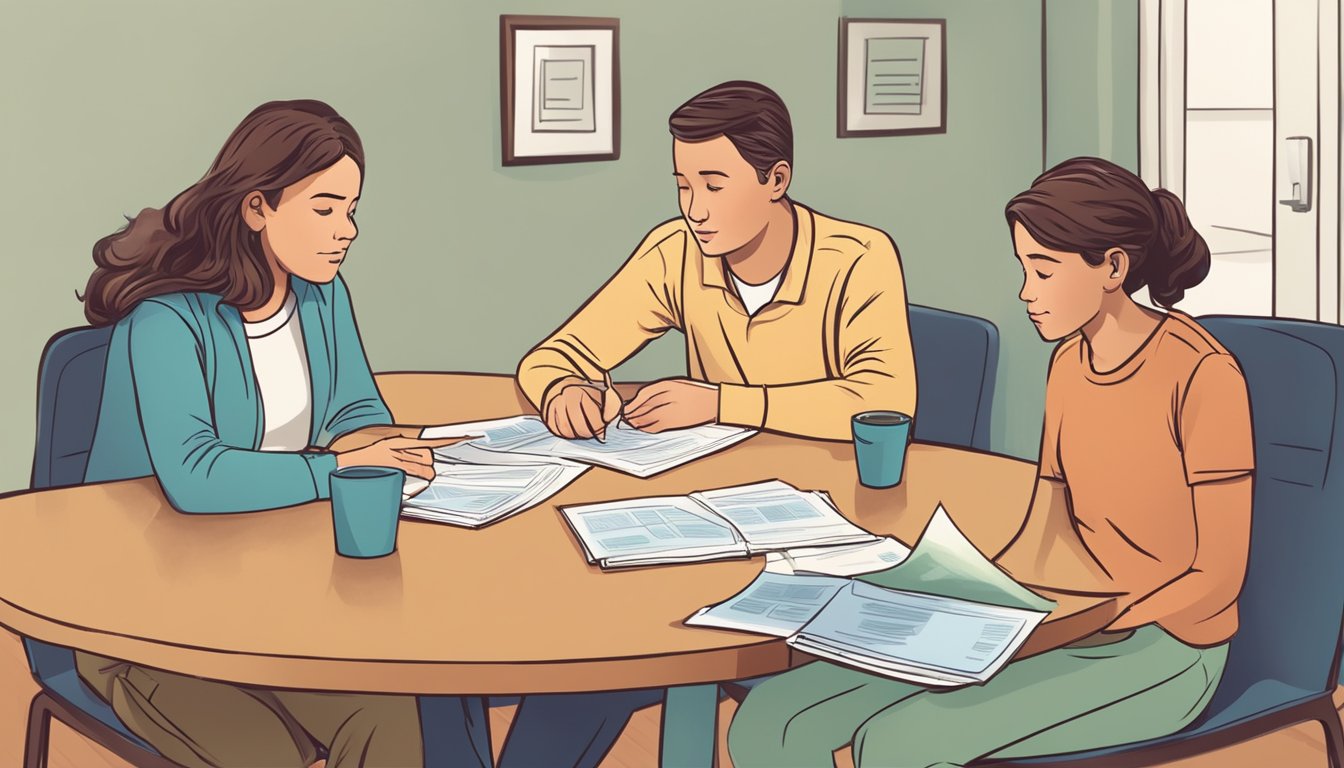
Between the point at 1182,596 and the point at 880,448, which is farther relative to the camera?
the point at 880,448

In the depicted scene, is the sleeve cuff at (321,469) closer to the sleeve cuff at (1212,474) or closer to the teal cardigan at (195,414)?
the teal cardigan at (195,414)

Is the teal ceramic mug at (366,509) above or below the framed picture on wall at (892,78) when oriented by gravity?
below

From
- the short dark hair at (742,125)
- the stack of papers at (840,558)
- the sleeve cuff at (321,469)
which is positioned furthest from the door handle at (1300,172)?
the sleeve cuff at (321,469)

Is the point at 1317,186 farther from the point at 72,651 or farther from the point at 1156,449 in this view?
the point at 72,651

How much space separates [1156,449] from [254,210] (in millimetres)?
1275

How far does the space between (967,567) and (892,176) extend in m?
2.67

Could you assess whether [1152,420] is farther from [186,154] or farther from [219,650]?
[186,154]

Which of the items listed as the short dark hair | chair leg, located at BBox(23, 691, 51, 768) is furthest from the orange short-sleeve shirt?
chair leg, located at BBox(23, 691, 51, 768)

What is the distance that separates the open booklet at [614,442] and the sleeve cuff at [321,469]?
303mm

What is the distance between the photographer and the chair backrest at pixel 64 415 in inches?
72.9

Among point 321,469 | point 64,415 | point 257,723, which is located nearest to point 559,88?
point 64,415

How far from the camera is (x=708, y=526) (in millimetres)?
1551

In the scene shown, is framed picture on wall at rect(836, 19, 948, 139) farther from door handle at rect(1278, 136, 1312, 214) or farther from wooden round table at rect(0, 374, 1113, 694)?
wooden round table at rect(0, 374, 1113, 694)

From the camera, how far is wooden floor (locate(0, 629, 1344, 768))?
2.50m
